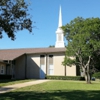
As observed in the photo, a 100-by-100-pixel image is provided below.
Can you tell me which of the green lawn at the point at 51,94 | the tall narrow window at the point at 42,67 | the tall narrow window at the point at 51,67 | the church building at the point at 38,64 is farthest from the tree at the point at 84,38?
the green lawn at the point at 51,94

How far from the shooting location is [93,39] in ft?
99.2

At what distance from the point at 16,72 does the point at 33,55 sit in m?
5.08

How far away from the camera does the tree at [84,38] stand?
29.4 metres

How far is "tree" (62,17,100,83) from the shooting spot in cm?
2938

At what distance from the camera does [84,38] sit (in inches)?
1170

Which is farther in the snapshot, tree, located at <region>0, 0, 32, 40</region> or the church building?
the church building

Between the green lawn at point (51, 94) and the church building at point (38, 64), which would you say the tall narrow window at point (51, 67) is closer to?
the church building at point (38, 64)

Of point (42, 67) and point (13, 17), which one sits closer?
point (13, 17)

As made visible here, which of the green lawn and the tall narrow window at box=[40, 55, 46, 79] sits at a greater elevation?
the tall narrow window at box=[40, 55, 46, 79]

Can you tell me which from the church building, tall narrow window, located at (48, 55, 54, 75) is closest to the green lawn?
the church building

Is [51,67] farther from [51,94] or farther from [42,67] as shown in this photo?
[51,94]

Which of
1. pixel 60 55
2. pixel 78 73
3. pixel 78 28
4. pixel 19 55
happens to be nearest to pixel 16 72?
pixel 19 55

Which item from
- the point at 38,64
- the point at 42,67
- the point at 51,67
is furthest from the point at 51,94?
the point at 38,64

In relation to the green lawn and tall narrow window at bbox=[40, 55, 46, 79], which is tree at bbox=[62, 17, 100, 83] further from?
the green lawn
